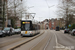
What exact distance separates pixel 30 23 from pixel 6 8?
31.1ft

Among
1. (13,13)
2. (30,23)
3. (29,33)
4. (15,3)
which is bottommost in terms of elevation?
(29,33)

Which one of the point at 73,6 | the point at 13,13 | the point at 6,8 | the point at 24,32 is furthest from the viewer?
the point at 13,13

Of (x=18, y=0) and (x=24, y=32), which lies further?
(x=18, y=0)

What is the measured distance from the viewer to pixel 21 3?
32.0 m

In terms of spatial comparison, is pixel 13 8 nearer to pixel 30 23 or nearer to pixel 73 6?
pixel 30 23

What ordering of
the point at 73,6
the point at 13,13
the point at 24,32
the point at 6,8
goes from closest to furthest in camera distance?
the point at 24,32 < the point at 73,6 < the point at 6,8 < the point at 13,13

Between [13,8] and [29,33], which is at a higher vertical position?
[13,8]

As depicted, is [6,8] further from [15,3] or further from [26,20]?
[26,20]

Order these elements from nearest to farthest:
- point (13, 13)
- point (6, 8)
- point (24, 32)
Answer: point (24, 32)
point (6, 8)
point (13, 13)

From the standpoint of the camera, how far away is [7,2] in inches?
1241

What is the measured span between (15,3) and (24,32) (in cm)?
981

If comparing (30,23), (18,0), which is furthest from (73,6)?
(18,0)

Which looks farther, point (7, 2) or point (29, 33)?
point (7, 2)

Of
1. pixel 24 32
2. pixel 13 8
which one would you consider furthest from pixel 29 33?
pixel 13 8
